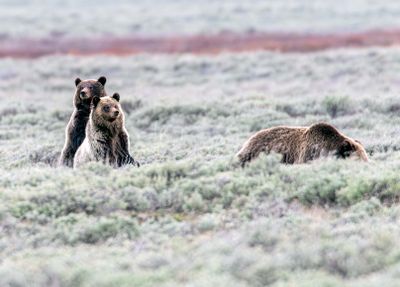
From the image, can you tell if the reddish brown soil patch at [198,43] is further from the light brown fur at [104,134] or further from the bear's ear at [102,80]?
the light brown fur at [104,134]

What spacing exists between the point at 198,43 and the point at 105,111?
26707 mm

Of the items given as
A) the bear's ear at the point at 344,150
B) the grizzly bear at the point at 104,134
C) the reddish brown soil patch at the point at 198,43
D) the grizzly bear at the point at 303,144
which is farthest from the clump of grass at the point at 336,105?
the reddish brown soil patch at the point at 198,43

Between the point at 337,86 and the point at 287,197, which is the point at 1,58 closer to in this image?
the point at 337,86

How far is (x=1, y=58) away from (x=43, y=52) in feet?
9.44

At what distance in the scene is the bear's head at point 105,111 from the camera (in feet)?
40.4

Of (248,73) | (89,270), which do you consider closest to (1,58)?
(248,73)

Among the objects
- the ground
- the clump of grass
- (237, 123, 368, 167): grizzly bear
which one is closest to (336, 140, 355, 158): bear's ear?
(237, 123, 368, 167): grizzly bear

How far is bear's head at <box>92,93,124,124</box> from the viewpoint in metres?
12.3

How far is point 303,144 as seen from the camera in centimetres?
1145

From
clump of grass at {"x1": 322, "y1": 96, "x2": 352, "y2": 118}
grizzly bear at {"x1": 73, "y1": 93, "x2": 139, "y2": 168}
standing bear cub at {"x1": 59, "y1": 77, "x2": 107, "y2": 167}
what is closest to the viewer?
grizzly bear at {"x1": 73, "y1": 93, "x2": 139, "y2": 168}

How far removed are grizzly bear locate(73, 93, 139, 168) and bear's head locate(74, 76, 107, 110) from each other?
43.9 inches

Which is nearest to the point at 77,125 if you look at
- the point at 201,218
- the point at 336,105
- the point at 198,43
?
the point at 201,218

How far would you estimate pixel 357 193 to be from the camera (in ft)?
33.0

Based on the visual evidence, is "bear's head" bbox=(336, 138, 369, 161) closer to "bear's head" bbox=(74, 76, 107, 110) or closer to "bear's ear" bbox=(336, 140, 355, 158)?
"bear's ear" bbox=(336, 140, 355, 158)
